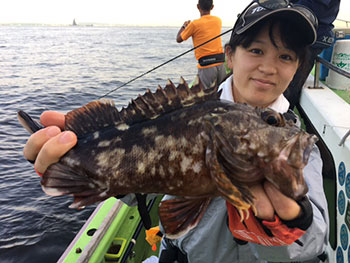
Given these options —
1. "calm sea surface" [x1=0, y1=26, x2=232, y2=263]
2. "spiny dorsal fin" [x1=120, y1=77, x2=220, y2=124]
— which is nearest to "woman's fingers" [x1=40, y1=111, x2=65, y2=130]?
"spiny dorsal fin" [x1=120, y1=77, x2=220, y2=124]

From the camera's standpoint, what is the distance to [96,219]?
411 cm

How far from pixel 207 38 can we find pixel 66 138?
328 inches

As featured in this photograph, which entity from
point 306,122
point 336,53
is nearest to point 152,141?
point 306,122

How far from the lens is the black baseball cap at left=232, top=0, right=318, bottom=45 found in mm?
2256

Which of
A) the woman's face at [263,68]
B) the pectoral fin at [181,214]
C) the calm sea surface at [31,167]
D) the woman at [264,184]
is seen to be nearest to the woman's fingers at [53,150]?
the woman at [264,184]

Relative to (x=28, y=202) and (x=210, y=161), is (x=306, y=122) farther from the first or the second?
(x=28, y=202)

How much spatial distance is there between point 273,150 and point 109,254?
287 centimetres

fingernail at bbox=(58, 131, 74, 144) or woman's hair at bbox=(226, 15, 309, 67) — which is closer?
fingernail at bbox=(58, 131, 74, 144)

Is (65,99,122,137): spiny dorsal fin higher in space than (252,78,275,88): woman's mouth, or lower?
higher

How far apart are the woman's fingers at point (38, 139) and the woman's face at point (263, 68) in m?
1.74

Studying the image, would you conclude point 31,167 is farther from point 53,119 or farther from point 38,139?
point 38,139

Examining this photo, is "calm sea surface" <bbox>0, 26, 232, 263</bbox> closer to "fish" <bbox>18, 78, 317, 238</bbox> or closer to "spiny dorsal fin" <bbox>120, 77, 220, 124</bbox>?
"fish" <bbox>18, 78, 317, 238</bbox>

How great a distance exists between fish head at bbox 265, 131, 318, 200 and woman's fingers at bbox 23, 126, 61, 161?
63.8 inches

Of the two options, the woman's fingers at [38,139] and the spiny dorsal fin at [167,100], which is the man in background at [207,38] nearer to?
the spiny dorsal fin at [167,100]
